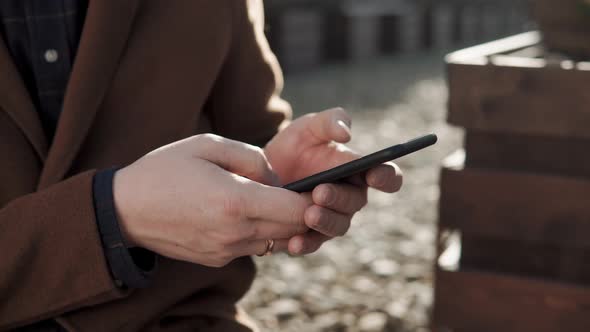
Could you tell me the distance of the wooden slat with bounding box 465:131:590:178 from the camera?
246 centimetres

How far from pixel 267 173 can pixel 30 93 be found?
17.9 inches

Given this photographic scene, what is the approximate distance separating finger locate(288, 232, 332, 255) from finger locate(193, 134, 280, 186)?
12 cm

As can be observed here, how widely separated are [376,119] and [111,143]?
6838 millimetres

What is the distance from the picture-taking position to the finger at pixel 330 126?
63.6 inches

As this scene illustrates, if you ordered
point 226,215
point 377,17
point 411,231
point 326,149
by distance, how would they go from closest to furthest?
point 226,215
point 326,149
point 411,231
point 377,17

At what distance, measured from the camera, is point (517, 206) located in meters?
2.51

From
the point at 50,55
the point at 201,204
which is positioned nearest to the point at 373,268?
the point at 50,55

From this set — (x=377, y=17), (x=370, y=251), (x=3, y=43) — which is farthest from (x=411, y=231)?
(x=377, y=17)

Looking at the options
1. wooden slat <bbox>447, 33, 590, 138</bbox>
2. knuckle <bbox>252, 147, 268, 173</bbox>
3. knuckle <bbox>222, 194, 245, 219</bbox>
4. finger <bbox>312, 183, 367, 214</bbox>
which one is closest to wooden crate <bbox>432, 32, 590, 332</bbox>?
wooden slat <bbox>447, 33, 590, 138</bbox>

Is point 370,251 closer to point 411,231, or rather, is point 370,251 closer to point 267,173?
point 411,231

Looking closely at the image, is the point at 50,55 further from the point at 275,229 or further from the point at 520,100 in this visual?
the point at 520,100

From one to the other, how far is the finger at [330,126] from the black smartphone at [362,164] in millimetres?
236

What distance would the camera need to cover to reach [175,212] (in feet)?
4.44

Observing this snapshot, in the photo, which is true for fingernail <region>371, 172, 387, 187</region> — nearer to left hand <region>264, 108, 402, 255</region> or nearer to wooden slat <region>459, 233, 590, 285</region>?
left hand <region>264, 108, 402, 255</region>
